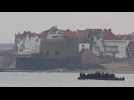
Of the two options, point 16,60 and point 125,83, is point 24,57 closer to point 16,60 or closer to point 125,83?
point 16,60

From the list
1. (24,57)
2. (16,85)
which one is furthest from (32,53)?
(16,85)

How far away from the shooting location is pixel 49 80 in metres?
6.57

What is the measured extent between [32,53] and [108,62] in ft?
3.36

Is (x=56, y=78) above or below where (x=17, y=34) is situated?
below

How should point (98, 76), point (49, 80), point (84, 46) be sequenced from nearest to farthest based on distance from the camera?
point (49, 80), point (98, 76), point (84, 46)

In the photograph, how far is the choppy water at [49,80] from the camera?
6.49 metres

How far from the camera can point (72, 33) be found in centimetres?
673

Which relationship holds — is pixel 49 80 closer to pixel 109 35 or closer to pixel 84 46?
pixel 84 46

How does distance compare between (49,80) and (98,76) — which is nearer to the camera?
(49,80)

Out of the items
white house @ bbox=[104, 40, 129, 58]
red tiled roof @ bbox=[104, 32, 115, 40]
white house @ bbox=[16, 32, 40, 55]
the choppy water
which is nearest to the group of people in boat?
the choppy water

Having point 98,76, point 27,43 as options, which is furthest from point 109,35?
point 27,43

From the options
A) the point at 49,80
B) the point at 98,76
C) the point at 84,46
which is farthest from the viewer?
the point at 84,46

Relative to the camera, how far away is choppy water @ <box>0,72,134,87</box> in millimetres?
6492

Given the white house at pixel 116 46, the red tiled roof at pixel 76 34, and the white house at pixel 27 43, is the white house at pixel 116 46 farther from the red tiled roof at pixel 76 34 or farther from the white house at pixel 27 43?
the white house at pixel 27 43
